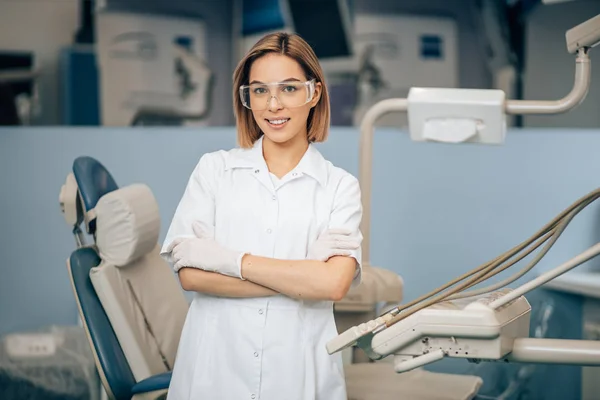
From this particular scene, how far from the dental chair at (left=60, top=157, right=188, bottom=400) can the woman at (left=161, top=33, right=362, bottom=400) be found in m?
0.32

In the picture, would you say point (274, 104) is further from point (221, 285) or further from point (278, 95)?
point (221, 285)

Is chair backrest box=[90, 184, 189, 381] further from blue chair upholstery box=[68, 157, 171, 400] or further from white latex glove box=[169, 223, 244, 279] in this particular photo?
white latex glove box=[169, 223, 244, 279]

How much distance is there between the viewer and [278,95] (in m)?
1.59

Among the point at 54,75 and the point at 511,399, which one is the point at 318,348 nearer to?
the point at 511,399

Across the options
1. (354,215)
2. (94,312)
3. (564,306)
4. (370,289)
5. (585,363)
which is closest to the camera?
(585,363)

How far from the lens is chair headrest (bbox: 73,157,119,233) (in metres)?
1.99

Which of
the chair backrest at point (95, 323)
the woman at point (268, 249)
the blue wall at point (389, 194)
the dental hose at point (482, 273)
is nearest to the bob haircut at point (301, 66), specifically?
the woman at point (268, 249)

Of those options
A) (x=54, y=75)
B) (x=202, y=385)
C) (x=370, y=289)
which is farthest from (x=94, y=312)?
(x=54, y=75)

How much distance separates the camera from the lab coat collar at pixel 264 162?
5.34 ft

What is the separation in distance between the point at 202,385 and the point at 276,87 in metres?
0.58

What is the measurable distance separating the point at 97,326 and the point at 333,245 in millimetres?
670

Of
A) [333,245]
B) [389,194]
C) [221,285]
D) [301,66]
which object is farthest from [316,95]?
[389,194]

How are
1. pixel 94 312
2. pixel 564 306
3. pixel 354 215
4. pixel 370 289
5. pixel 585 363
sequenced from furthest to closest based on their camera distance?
1. pixel 564 306
2. pixel 370 289
3. pixel 94 312
4. pixel 354 215
5. pixel 585 363

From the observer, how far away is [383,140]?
10.2 feet
